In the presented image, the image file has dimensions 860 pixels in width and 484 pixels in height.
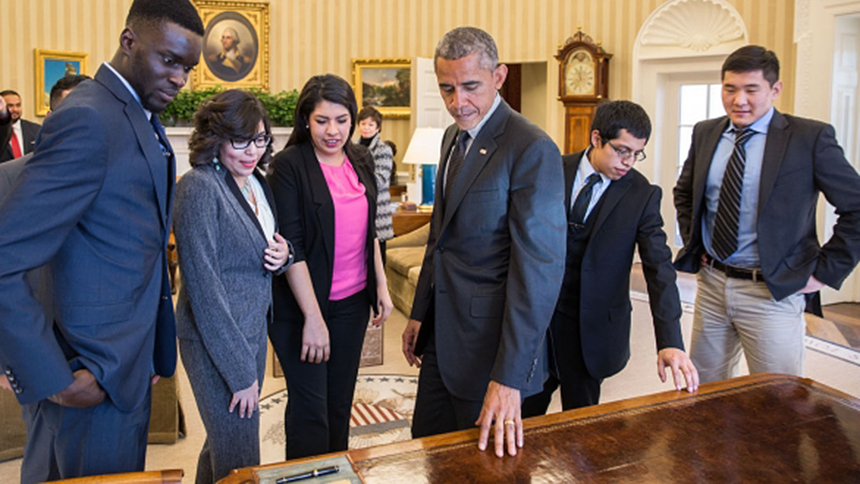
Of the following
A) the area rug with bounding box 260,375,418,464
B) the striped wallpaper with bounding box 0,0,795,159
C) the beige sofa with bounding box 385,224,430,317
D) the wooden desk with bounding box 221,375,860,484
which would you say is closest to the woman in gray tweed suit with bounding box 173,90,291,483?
the wooden desk with bounding box 221,375,860,484

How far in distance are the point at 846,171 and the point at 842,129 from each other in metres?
4.64

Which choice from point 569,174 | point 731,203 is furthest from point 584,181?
point 731,203

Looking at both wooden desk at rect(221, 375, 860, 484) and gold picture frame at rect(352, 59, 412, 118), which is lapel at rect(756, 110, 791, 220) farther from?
gold picture frame at rect(352, 59, 412, 118)

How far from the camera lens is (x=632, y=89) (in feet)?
30.0

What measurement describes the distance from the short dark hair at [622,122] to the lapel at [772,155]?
0.57 m

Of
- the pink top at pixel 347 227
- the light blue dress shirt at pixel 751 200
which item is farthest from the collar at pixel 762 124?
the pink top at pixel 347 227

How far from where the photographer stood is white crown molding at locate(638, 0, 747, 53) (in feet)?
27.3

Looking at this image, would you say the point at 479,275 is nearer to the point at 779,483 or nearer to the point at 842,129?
the point at 779,483

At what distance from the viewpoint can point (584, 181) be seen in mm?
2846

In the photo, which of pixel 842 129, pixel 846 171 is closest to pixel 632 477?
pixel 846 171

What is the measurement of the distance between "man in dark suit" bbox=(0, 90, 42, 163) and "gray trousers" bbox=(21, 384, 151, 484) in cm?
351

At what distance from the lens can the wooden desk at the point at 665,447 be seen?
1604mm

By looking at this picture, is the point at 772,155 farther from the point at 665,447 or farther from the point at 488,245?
the point at 665,447

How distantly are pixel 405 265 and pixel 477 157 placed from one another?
161 inches
